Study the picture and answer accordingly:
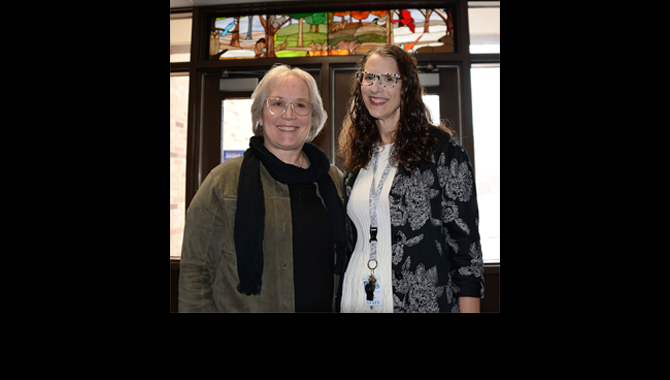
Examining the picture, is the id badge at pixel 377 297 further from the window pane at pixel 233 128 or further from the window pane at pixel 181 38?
the window pane at pixel 181 38

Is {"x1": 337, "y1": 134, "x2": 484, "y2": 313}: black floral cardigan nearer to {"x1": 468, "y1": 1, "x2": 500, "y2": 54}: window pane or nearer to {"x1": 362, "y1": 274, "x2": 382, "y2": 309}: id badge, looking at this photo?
{"x1": 362, "y1": 274, "x2": 382, "y2": 309}: id badge

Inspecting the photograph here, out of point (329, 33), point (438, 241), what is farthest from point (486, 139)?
point (438, 241)

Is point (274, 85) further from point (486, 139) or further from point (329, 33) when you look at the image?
point (486, 139)

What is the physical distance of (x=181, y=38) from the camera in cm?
317

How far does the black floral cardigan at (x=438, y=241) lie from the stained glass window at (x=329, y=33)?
228 cm

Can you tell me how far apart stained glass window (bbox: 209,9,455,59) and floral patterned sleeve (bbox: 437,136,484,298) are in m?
2.26

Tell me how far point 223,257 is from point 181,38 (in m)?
2.90

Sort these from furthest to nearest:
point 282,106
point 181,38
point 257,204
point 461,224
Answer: point 181,38
point 282,106
point 257,204
point 461,224

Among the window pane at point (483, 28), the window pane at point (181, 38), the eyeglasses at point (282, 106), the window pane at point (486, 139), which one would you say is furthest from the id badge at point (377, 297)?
the window pane at point (181, 38)

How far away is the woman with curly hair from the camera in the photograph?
1.10 m

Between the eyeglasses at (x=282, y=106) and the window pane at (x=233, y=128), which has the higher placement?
the window pane at (x=233, y=128)

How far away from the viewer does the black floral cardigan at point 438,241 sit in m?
1.09

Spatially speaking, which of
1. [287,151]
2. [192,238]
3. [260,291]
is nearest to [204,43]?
[287,151]
